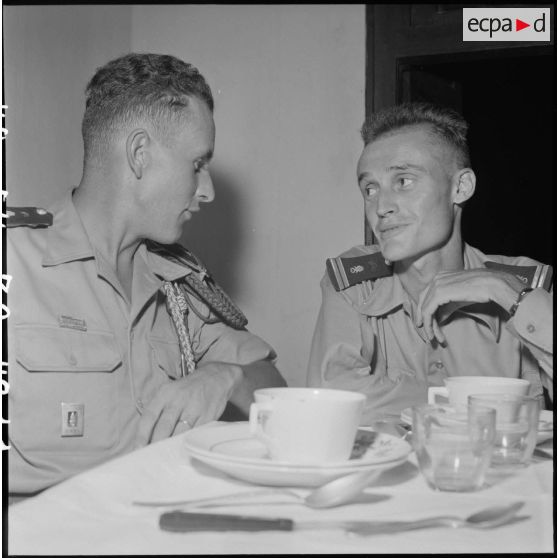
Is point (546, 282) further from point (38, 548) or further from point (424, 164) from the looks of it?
point (38, 548)

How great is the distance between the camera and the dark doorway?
1591 mm

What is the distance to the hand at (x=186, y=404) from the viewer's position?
1057 millimetres

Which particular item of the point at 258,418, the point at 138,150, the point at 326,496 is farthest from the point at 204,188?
the point at 326,496

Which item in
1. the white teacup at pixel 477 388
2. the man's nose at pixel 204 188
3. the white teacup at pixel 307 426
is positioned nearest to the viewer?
the white teacup at pixel 307 426

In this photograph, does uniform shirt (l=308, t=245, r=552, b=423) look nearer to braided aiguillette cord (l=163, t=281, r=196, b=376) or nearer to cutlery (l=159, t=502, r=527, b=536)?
braided aiguillette cord (l=163, t=281, r=196, b=376)

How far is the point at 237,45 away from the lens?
1.39 m

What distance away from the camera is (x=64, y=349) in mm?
1124

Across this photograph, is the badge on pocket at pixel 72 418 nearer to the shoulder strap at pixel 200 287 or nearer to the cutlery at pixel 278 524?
the shoulder strap at pixel 200 287

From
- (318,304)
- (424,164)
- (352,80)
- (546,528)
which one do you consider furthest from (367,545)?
(352,80)

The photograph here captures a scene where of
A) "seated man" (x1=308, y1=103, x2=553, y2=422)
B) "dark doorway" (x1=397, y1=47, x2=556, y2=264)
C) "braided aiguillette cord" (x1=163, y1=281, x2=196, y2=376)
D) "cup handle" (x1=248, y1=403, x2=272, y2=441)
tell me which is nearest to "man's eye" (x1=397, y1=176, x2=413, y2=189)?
"seated man" (x1=308, y1=103, x2=553, y2=422)

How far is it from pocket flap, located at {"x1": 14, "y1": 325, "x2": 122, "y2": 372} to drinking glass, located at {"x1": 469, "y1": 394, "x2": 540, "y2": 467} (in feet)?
2.04

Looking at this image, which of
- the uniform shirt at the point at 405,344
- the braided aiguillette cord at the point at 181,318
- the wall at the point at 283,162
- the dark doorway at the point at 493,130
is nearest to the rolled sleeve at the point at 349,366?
the uniform shirt at the point at 405,344

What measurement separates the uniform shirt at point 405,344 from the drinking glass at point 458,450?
31 centimetres

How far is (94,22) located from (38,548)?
0.86m
